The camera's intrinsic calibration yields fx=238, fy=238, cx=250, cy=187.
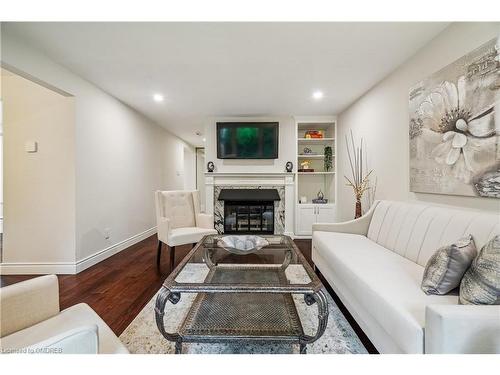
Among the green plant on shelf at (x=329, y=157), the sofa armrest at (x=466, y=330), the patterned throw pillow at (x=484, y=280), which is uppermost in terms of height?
the green plant on shelf at (x=329, y=157)

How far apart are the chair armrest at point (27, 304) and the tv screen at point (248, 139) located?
11.4ft

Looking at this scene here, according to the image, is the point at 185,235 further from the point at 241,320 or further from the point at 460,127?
the point at 460,127

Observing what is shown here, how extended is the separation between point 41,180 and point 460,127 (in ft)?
13.4

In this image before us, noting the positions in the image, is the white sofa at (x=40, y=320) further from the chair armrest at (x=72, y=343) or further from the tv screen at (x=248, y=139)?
the tv screen at (x=248, y=139)

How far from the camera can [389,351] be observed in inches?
47.4

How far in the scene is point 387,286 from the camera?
53.1 inches

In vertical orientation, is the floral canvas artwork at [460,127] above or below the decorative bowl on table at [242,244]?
above

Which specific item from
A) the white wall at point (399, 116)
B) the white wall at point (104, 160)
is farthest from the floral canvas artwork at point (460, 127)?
the white wall at point (104, 160)

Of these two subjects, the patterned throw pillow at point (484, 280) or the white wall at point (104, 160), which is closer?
the patterned throw pillow at point (484, 280)

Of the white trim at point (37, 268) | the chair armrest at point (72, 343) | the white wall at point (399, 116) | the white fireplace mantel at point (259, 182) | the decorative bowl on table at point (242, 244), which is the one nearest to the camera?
the chair armrest at point (72, 343)

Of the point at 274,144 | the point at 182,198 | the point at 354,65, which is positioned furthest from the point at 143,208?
the point at 354,65

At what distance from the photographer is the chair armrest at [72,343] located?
0.72 meters

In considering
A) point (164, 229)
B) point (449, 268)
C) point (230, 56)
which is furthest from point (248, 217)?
point (449, 268)
